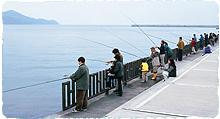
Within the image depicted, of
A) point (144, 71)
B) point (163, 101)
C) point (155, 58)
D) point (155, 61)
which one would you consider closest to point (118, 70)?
point (163, 101)

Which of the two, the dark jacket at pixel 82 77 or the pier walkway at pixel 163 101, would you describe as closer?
the pier walkway at pixel 163 101

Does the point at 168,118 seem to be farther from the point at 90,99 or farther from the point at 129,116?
the point at 90,99

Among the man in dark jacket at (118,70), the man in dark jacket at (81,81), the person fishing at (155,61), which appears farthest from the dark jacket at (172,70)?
the man in dark jacket at (81,81)

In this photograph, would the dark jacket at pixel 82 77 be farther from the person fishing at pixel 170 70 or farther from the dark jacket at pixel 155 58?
the dark jacket at pixel 155 58

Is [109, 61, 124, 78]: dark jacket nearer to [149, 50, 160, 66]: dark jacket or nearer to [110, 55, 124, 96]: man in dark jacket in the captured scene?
[110, 55, 124, 96]: man in dark jacket

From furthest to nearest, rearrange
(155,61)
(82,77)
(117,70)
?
(155,61) < (117,70) < (82,77)

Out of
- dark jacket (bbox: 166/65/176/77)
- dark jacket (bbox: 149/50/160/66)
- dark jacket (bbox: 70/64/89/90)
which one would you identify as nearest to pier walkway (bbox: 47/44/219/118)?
dark jacket (bbox: 166/65/176/77)

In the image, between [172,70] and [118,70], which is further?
[172,70]

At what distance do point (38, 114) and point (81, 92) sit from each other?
21.3 feet

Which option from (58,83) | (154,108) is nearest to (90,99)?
(154,108)

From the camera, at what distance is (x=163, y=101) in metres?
8.93

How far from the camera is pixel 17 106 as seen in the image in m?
15.7

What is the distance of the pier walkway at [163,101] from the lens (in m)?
7.81

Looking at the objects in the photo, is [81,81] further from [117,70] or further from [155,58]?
[155,58]
